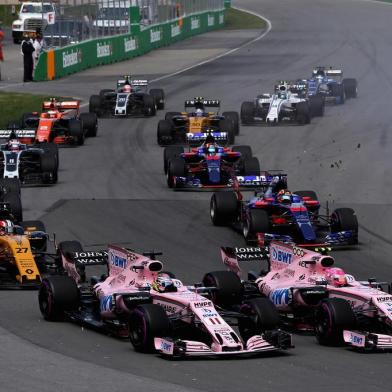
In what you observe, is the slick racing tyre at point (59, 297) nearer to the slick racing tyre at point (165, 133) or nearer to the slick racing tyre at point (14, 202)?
the slick racing tyre at point (14, 202)

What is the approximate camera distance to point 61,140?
38.8 m

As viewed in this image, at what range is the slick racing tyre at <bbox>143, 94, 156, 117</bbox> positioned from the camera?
1777 inches

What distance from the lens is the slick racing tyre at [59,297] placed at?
61.5 ft

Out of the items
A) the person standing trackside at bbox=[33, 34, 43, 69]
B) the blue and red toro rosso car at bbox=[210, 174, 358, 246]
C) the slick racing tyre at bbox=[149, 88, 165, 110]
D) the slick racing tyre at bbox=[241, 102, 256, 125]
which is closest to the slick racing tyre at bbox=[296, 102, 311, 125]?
the slick racing tyre at bbox=[241, 102, 256, 125]

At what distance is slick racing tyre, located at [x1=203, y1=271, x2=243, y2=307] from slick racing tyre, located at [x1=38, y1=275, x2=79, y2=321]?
1.94 meters

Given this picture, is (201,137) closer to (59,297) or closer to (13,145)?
(13,145)

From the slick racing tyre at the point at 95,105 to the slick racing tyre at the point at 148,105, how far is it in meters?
1.54

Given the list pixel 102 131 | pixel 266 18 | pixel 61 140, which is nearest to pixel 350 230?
pixel 61 140

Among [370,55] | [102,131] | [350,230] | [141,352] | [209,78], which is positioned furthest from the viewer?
[370,55]

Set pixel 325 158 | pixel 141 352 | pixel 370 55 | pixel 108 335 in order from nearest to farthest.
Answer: pixel 141 352 < pixel 108 335 < pixel 325 158 < pixel 370 55

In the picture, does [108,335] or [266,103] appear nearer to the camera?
[108,335]

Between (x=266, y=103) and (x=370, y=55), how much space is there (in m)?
24.5

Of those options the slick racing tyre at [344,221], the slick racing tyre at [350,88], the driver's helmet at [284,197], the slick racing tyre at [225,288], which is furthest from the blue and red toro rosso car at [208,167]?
the slick racing tyre at [350,88]

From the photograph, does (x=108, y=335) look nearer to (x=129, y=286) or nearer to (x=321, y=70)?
(x=129, y=286)
